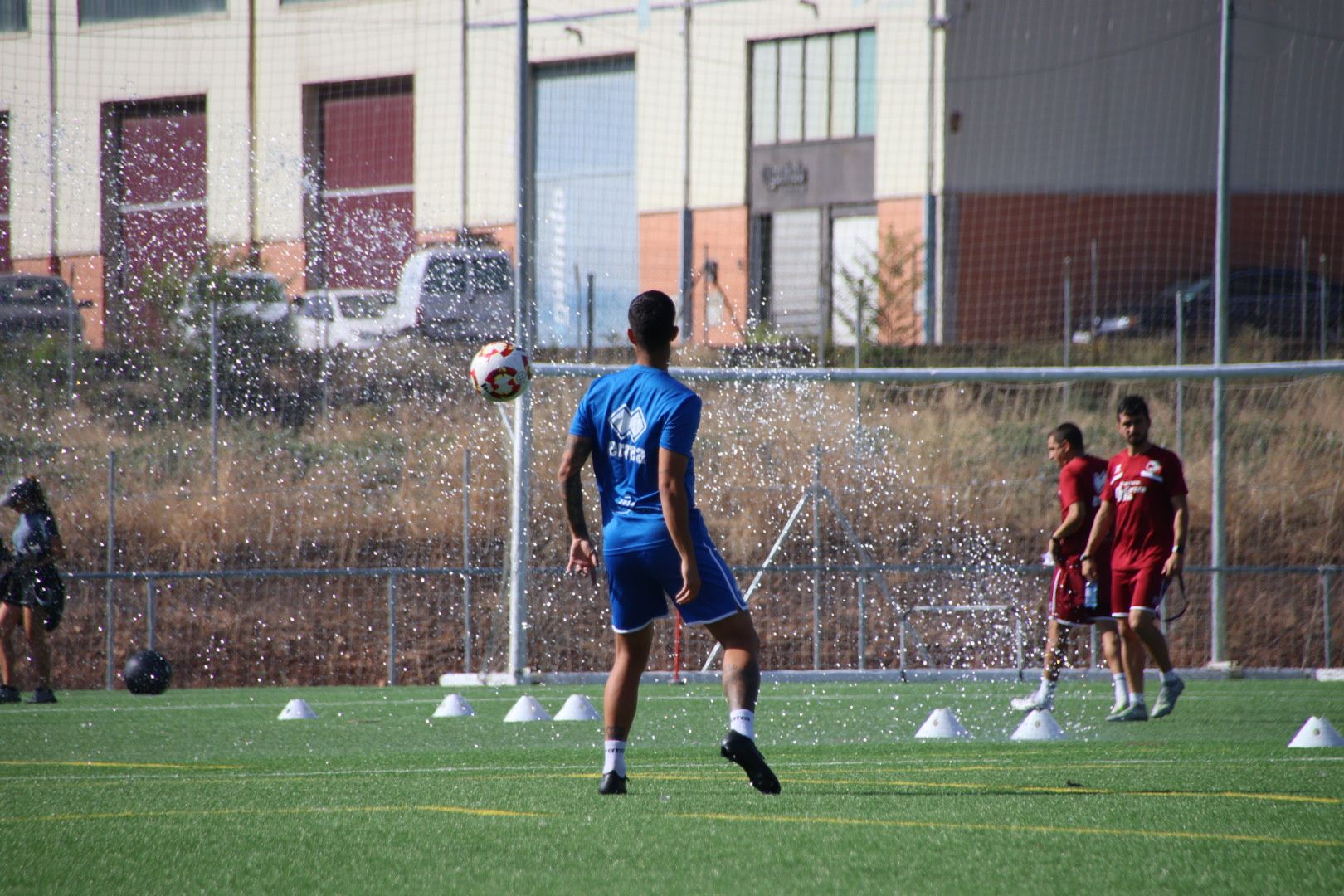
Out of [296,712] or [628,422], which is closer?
[628,422]

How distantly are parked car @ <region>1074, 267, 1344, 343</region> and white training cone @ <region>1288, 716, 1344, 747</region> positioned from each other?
1265cm

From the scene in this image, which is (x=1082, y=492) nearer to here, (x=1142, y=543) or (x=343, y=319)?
(x=1142, y=543)

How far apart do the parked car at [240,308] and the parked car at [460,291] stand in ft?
6.09

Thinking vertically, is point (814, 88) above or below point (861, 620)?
above

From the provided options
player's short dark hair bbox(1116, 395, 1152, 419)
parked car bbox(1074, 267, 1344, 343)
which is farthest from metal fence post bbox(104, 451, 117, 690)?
parked car bbox(1074, 267, 1344, 343)

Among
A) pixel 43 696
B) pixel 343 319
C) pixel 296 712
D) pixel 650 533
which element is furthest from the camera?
pixel 343 319

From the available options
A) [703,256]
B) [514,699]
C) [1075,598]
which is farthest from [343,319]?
[1075,598]

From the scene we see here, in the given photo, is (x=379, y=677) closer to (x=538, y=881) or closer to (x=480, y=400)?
(x=480, y=400)

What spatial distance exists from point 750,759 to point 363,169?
52.2 ft

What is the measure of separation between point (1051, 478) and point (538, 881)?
1489 cm

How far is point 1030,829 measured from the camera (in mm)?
5539

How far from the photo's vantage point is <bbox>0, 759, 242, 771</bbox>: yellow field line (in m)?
8.48

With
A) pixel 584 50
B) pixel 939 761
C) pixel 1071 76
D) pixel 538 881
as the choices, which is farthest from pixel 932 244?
pixel 538 881

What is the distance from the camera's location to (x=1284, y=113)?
25094 millimetres
